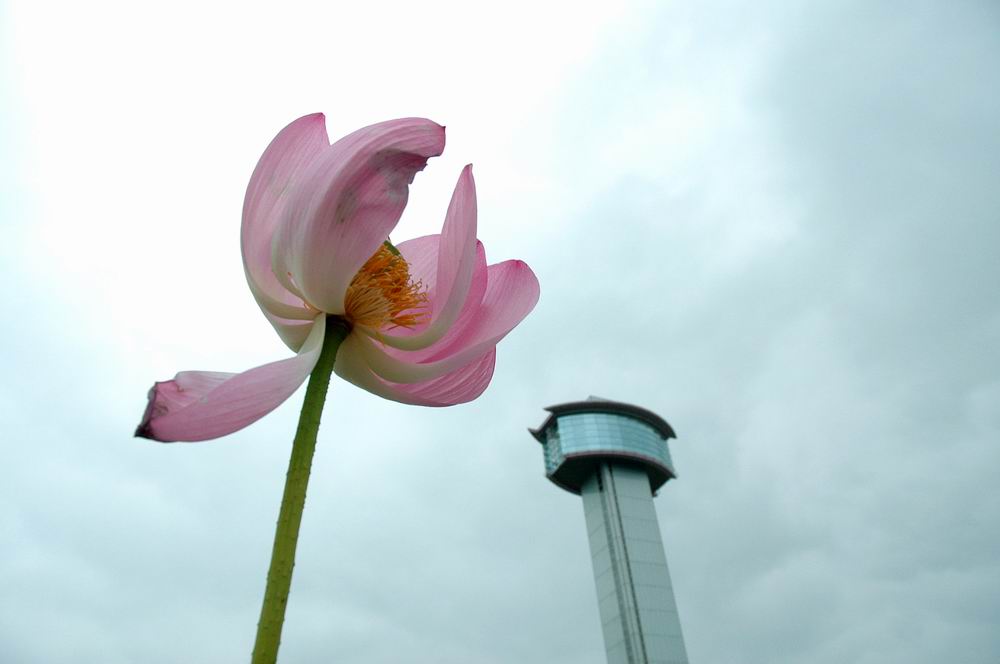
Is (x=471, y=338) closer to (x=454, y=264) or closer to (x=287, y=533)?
(x=454, y=264)

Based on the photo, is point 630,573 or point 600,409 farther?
point 600,409

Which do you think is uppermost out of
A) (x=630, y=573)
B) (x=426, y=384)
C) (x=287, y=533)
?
(x=630, y=573)

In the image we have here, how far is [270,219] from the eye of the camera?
823 mm

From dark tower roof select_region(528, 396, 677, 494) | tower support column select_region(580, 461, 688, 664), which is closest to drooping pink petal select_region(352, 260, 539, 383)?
tower support column select_region(580, 461, 688, 664)

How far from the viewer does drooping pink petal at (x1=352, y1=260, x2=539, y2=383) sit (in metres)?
0.81

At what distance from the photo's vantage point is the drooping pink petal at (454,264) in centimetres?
76

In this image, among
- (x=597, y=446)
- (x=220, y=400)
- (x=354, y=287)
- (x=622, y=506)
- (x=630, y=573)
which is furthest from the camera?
(x=597, y=446)

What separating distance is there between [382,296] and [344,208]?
0.14 metres

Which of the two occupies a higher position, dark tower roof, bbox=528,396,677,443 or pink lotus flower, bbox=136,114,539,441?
dark tower roof, bbox=528,396,677,443

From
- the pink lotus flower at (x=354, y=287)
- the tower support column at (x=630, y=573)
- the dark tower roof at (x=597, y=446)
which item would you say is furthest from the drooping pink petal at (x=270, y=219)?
the dark tower roof at (x=597, y=446)

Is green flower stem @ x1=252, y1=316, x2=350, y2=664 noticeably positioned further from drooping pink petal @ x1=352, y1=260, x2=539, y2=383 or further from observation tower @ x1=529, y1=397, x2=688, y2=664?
observation tower @ x1=529, y1=397, x2=688, y2=664

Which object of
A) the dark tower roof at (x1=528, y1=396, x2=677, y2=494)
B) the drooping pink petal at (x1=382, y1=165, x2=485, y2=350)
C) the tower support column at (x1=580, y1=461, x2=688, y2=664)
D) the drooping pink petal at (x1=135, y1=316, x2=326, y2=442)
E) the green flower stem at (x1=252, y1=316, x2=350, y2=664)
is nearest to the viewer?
the green flower stem at (x1=252, y1=316, x2=350, y2=664)

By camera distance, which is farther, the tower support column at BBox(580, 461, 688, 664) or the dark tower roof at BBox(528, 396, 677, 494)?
the dark tower roof at BBox(528, 396, 677, 494)

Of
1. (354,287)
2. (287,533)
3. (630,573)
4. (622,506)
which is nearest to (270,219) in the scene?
(354,287)
